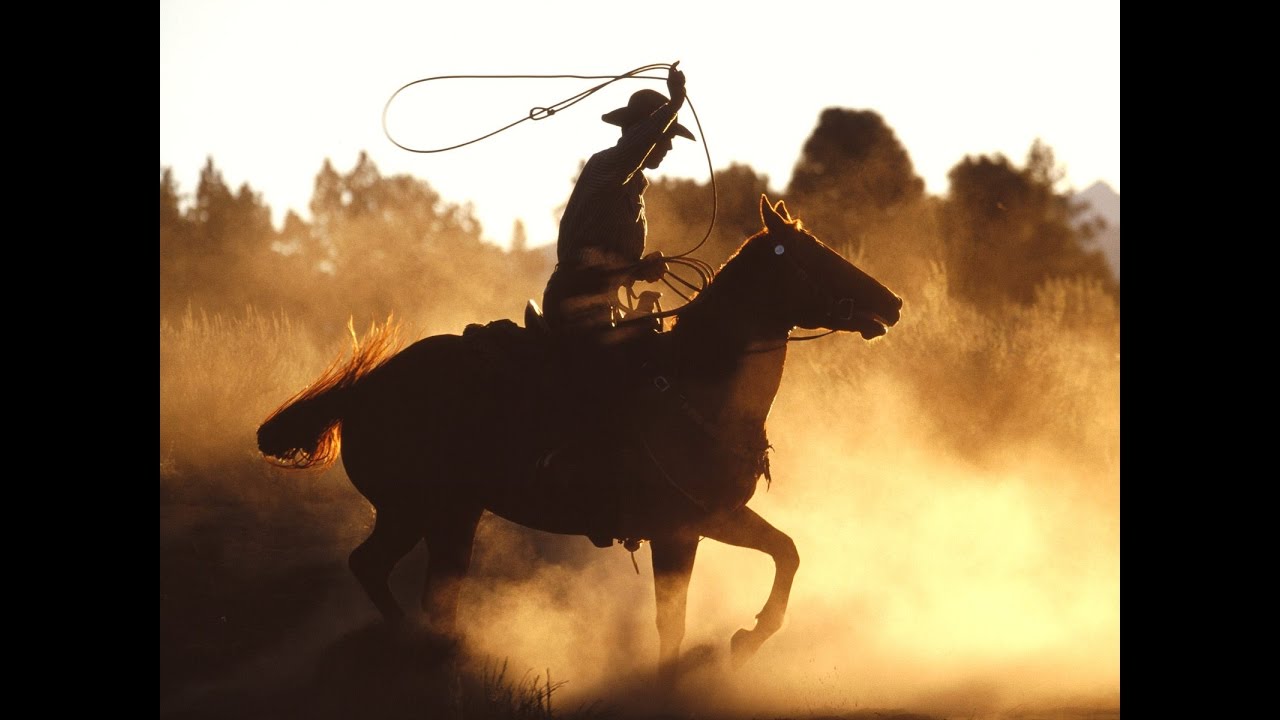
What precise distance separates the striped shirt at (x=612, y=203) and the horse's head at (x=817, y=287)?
86cm

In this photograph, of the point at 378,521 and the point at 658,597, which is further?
the point at 378,521

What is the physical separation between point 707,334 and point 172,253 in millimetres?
30855

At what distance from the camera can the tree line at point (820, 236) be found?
3094cm

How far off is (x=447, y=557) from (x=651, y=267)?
235 centimetres

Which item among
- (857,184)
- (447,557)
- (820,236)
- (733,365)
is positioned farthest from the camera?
(857,184)

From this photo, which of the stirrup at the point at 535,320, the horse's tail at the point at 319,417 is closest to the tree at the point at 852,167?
the horse's tail at the point at 319,417

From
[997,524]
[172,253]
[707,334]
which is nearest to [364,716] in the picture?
[707,334]

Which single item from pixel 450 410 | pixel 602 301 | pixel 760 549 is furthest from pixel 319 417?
pixel 760 549

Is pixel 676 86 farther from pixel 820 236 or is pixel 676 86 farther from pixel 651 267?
pixel 820 236

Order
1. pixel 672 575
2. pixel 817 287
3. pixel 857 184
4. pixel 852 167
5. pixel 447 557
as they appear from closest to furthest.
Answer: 1. pixel 817 287
2. pixel 672 575
3. pixel 447 557
4. pixel 857 184
5. pixel 852 167

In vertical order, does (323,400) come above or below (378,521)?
above

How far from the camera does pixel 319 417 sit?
8797 millimetres

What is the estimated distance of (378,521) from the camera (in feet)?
28.8
